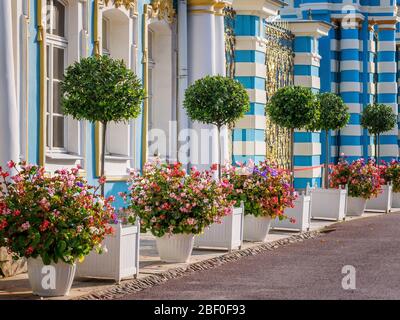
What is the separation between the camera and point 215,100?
767 inches

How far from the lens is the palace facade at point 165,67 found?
15.4 m

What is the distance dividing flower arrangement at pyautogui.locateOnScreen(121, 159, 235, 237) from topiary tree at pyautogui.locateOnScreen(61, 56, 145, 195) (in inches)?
25.4

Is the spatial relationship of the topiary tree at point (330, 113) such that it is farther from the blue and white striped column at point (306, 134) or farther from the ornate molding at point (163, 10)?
the ornate molding at point (163, 10)

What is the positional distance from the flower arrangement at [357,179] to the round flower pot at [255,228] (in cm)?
710

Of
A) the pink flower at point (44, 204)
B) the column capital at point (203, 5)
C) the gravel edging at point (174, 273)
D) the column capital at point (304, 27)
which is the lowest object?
the gravel edging at point (174, 273)

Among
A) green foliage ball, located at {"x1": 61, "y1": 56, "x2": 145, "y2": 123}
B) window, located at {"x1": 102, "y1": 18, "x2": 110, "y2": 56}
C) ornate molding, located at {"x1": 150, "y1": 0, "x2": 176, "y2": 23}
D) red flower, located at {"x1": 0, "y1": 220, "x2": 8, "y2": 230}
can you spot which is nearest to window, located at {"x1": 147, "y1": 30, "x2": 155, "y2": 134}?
ornate molding, located at {"x1": 150, "y1": 0, "x2": 176, "y2": 23}

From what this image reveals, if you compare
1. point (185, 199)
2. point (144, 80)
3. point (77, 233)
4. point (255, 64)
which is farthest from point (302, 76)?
point (77, 233)

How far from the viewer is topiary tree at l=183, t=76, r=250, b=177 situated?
19.5 meters

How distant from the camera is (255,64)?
2500 centimetres

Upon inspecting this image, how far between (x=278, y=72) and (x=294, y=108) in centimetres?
481

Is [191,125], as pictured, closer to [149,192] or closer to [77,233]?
[149,192]

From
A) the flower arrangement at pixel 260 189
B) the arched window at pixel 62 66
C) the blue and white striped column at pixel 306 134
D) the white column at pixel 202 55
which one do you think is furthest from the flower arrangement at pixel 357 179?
the arched window at pixel 62 66

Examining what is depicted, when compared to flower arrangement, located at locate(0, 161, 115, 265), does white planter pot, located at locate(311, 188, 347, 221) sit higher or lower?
lower

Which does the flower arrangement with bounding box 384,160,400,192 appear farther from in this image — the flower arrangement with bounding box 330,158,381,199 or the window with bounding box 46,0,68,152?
Answer: the window with bounding box 46,0,68,152
